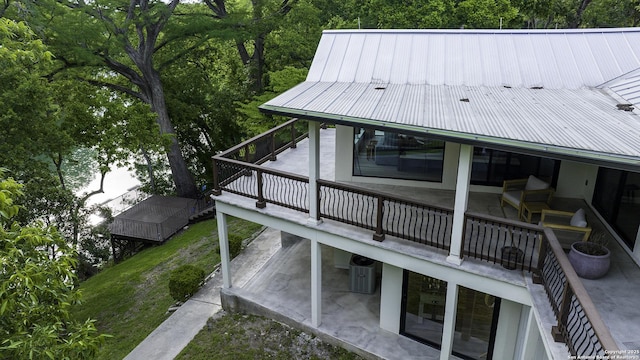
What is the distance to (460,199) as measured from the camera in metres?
7.67

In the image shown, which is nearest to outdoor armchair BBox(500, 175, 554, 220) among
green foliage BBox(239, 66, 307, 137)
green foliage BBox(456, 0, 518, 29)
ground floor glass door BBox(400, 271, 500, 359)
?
ground floor glass door BBox(400, 271, 500, 359)

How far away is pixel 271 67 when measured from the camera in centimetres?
2556

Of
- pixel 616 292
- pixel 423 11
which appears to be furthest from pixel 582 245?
pixel 423 11

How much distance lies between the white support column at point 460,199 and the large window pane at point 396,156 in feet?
10.2

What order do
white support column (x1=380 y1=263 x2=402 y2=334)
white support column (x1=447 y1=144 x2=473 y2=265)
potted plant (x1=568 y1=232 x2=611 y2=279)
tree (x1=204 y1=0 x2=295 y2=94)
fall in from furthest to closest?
1. tree (x1=204 y1=0 x2=295 y2=94)
2. white support column (x1=380 y1=263 x2=402 y2=334)
3. white support column (x1=447 y1=144 x2=473 y2=265)
4. potted plant (x1=568 y1=232 x2=611 y2=279)

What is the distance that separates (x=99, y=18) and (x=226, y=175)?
13.3 meters

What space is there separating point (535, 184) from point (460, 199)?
3.11 metres

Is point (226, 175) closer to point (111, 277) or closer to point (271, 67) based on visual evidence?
point (111, 277)

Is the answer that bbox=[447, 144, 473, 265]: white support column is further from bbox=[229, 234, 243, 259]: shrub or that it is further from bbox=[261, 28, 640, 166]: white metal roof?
bbox=[229, 234, 243, 259]: shrub

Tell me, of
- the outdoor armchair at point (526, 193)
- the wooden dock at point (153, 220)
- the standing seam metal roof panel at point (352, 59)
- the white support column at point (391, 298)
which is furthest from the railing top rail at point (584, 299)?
the wooden dock at point (153, 220)

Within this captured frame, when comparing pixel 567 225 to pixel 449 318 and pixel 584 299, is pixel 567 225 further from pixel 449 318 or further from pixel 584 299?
pixel 584 299

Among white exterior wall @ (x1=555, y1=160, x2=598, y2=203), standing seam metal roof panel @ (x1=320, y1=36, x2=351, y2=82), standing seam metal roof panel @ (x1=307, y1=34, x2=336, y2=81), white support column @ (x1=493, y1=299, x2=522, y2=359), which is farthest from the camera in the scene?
standing seam metal roof panel @ (x1=307, y1=34, x2=336, y2=81)

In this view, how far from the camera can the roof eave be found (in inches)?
230

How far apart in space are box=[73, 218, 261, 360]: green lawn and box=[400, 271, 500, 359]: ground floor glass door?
7.70 m
